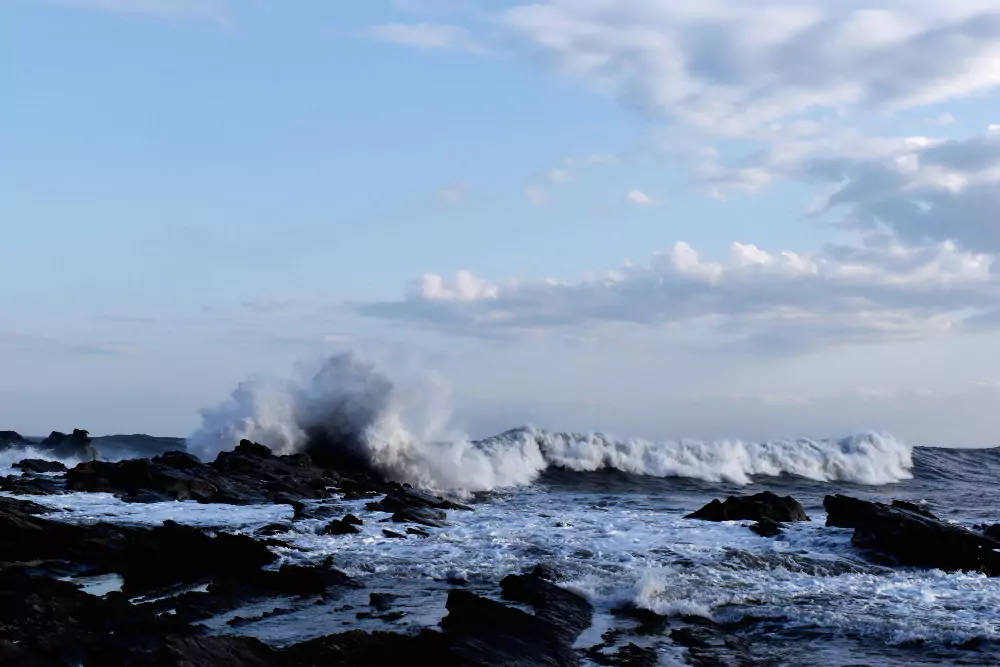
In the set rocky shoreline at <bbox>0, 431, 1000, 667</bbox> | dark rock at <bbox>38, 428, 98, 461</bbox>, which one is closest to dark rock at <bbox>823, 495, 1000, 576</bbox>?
rocky shoreline at <bbox>0, 431, 1000, 667</bbox>

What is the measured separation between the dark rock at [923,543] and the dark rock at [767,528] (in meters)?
1.57

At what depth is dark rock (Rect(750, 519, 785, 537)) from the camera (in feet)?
59.6

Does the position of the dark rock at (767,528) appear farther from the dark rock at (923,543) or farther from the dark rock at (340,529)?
the dark rock at (340,529)

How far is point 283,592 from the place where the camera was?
12.1m

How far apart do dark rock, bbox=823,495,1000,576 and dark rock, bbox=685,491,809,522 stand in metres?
3.63

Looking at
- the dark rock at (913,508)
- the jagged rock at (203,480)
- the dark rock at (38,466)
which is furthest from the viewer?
the dark rock at (38,466)

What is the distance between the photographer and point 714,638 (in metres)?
10.7

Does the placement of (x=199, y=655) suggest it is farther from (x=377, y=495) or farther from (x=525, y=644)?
(x=377, y=495)

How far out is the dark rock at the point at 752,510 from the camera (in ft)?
68.5

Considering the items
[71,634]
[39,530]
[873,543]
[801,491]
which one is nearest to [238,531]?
[39,530]

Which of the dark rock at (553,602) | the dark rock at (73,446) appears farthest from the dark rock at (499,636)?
the dark rock at (73,446)

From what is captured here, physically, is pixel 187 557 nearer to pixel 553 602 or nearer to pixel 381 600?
pixel 381 600

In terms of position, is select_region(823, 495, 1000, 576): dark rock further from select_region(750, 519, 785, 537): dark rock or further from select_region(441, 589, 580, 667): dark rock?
select_region(441, 589, 580, 667): dark rock

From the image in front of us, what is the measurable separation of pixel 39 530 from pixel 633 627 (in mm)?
9152
